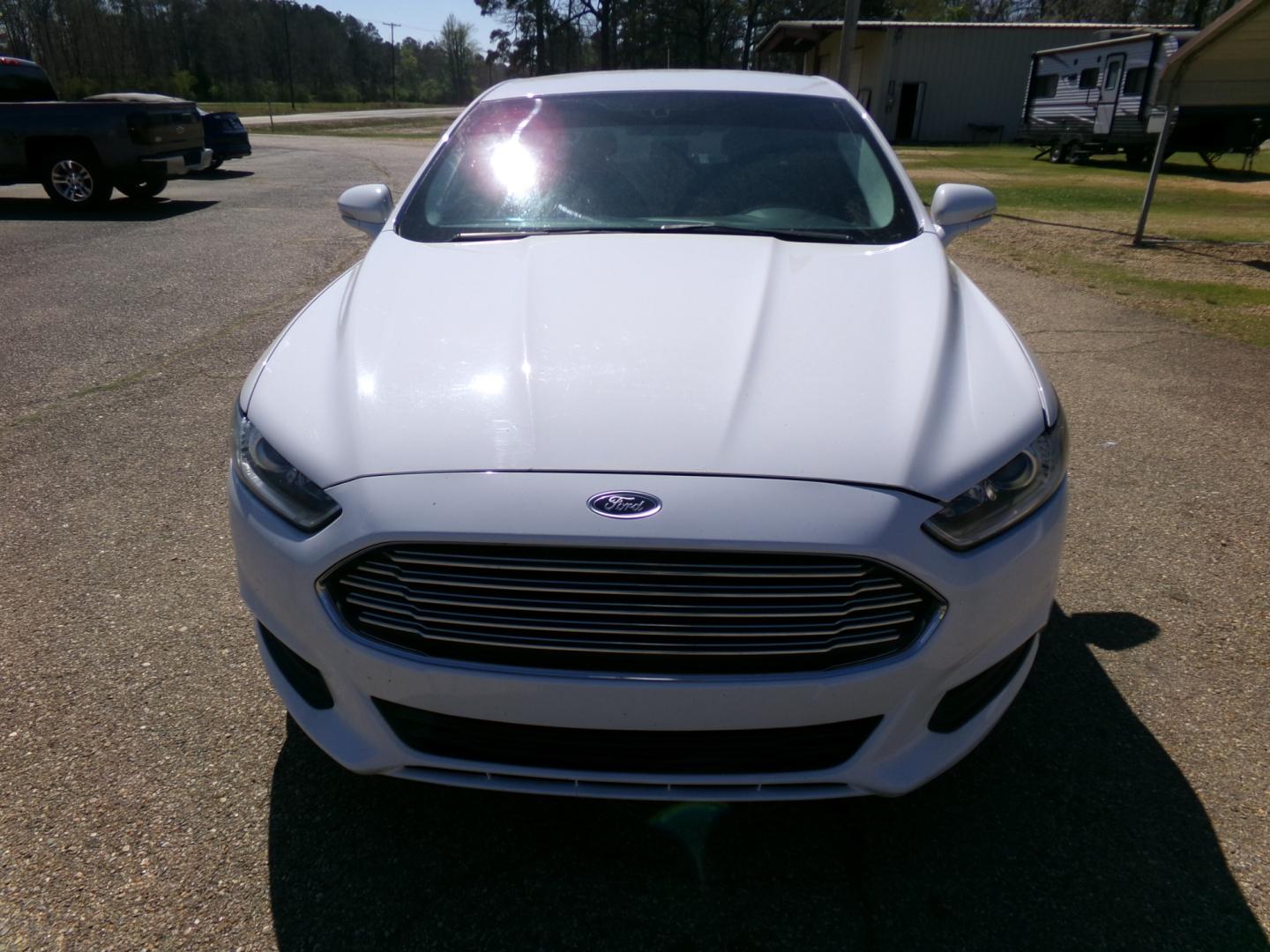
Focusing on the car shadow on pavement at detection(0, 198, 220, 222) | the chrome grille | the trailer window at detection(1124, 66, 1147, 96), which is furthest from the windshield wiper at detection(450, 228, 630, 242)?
the trailer window at detection(1124, 66, 1147, 96)

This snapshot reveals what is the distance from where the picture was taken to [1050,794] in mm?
2246

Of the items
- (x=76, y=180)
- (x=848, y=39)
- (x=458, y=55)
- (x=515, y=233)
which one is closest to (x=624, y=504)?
(x=515, y=233)

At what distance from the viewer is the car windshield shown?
10.1 ft

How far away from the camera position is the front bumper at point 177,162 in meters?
12.7

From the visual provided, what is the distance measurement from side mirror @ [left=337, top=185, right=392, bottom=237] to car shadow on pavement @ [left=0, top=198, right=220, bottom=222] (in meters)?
10.1

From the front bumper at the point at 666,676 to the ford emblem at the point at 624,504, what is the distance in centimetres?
1

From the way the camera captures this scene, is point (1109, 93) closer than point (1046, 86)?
Yes

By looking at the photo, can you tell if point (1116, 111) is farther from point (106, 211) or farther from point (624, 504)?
A: point (624, 504)

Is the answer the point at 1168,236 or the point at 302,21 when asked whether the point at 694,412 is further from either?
the point at 302,21

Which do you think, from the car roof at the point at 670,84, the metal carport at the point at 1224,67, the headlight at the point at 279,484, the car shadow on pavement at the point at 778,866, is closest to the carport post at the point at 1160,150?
the metal carport at the point at 1224,67

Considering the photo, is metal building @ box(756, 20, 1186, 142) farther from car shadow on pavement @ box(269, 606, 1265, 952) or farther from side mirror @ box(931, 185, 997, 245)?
car shadow on pavement @ box(269, 606, 1265, 952)

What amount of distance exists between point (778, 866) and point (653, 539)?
87cm

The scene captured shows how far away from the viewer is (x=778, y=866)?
2047mm

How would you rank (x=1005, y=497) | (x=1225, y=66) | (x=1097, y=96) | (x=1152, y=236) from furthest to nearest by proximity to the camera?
(x=1097, y=96)
(x=1152, y=236)
(x=1225, y=66)
(x=1005, y=497)
